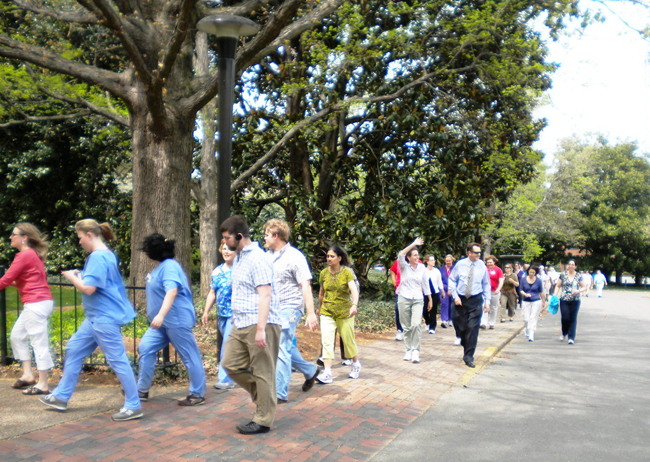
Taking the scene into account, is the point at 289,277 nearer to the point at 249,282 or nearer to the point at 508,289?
the point at 249,282

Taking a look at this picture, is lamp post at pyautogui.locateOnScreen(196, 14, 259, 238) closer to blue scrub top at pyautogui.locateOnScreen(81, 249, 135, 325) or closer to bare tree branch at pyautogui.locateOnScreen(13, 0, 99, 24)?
blue scrub top at pyautogui.locateOnScreen(81, 249, 135, 325)

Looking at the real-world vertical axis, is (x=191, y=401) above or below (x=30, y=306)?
below

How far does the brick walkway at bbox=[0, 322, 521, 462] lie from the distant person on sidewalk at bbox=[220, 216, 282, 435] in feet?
0.89

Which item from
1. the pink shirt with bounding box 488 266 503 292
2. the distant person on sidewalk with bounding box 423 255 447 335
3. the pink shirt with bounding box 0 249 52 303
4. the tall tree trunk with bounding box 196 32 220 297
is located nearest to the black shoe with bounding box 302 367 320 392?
the pink shirt with bounding box 0 249 52 303

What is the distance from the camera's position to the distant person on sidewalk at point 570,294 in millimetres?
12180

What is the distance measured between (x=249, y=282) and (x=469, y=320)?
16.4 feet

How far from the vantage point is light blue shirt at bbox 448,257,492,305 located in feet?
30.5

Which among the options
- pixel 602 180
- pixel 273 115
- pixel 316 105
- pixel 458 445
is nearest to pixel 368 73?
pixel 316 105

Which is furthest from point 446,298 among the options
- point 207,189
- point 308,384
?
point 308,384

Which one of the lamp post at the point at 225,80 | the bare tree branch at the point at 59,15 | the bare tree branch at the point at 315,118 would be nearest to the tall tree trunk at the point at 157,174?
the bare tree branch at the point at 59,15

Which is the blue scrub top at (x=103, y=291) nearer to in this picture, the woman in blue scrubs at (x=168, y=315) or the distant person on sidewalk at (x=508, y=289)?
Answer: the woman in blue scrubs at (x=168, y=315)

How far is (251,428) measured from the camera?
5.13 meters

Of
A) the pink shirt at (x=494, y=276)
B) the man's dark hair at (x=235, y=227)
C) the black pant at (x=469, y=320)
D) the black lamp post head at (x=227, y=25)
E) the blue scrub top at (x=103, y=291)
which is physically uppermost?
the black lamp post head at (x=227, y=25)

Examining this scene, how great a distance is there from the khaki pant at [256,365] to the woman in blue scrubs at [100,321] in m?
0.95
